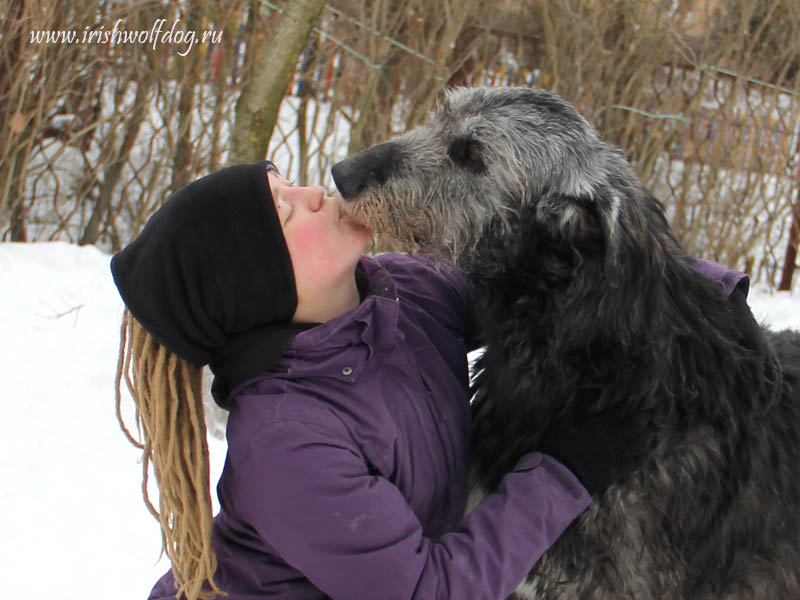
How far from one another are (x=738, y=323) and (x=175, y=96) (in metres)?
5.21

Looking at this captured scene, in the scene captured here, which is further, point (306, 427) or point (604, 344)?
point (604, 344)

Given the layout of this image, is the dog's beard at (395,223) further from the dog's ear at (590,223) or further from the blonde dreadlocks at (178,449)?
the blonde dreadlocks at (178,449)

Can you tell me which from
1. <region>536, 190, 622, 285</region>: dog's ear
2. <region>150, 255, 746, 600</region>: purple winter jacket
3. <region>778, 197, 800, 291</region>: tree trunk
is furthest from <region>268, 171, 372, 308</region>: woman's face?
<region>778, 197, 800, 291</region>: tree trunk

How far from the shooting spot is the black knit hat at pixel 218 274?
5.78 ft

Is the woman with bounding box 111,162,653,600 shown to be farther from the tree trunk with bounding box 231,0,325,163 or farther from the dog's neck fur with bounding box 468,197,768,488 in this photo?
the tree trunk with bounding box 231,0,325,163

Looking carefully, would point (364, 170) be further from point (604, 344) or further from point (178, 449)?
point (178, 449)

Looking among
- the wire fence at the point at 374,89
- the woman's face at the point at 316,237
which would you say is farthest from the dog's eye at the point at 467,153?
the wire fence at the point at 374,89

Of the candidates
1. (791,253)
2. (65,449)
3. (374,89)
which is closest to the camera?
(65,449)

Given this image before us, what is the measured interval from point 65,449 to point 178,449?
6.93ft

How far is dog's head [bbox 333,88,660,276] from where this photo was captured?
1847 mm

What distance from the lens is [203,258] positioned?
1.77 m

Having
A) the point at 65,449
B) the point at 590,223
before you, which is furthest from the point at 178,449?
the point at 65,449

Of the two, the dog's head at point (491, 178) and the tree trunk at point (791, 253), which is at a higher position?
the dog's head at point (491, 178)

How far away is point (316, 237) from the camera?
6.24 ft
